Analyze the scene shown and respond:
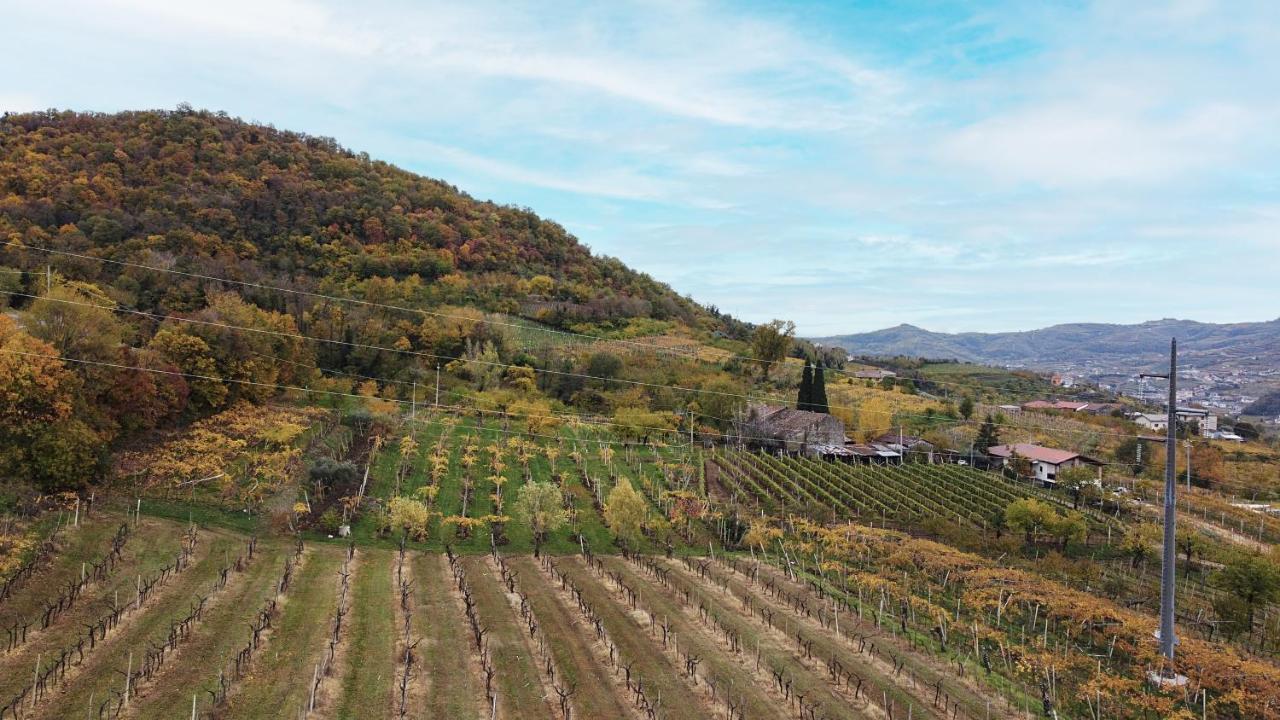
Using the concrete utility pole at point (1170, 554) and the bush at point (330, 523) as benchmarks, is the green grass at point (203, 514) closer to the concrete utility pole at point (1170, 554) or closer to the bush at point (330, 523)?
the bush at point (330, 523)

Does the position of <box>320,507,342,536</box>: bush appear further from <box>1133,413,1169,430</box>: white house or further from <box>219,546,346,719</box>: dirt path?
<box>1133,413,1169,430</box>: white house

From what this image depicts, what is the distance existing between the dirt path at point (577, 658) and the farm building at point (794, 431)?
34312 millimetres

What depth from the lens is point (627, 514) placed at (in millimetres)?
31281

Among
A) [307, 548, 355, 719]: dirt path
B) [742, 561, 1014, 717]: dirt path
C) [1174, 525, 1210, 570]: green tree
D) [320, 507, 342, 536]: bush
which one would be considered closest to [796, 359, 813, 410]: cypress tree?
[1174, 525, 1210, 570]: green tree

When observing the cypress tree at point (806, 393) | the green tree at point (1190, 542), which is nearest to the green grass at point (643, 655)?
the green tree at point (1190, 542)

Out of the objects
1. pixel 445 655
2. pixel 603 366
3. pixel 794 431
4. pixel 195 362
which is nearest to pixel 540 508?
pixel 445 655

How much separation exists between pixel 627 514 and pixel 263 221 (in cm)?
6673

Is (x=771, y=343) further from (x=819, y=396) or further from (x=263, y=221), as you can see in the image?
(x=263, y=221)

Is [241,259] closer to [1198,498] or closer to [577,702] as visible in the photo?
[577,702]

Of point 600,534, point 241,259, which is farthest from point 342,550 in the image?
point 241,259

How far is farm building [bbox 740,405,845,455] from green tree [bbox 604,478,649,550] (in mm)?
25158

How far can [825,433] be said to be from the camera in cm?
5784

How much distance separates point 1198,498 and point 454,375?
5610 cm

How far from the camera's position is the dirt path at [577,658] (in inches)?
666
